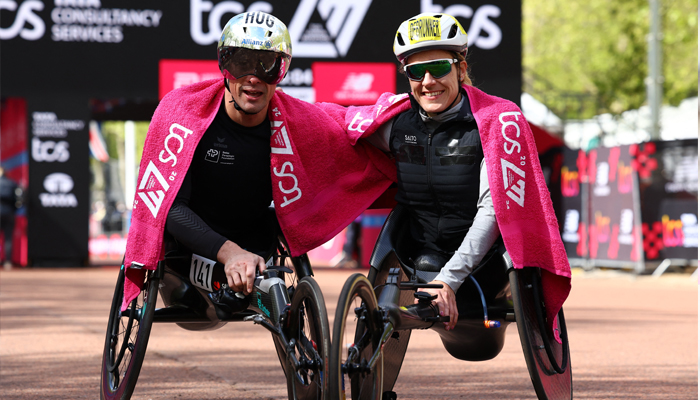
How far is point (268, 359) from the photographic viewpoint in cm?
714

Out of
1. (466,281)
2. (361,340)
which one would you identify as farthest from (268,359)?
(361,340)

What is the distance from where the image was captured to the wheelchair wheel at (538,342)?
4340 millimetres

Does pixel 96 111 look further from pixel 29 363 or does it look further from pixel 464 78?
pixel 464 78

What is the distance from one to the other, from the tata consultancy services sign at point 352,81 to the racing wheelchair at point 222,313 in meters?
11.8

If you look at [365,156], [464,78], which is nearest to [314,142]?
[365,156]

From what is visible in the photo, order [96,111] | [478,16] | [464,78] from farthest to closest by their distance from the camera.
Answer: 1. [96,111]
2. [478,16]
3. [464,78]

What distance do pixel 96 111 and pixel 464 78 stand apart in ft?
56.7

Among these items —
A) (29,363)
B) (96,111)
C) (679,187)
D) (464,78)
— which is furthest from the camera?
(96,111)

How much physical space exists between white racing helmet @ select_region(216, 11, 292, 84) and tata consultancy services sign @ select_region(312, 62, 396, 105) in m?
12.3

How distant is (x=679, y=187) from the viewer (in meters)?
15.2

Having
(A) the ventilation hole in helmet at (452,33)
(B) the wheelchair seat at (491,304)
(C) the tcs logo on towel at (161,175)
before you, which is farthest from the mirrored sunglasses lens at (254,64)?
(B) the wheelchair seat at (491,304)

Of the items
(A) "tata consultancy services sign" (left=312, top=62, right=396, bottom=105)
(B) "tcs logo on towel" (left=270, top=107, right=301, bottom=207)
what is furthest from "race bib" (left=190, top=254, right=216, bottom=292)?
(A) "tata consultancy services sign" (left=312, top=62, right=396, bottom=105)

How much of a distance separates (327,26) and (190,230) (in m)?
12.8

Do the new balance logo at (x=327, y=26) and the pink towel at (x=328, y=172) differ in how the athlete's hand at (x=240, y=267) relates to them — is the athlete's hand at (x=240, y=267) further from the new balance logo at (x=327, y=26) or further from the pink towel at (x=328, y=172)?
the new balance logo at (x=327, y=26)
